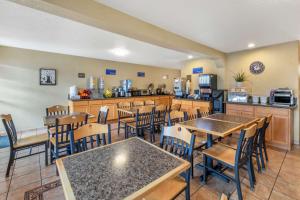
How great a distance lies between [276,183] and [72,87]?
5246 mm

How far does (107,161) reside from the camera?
115 cm

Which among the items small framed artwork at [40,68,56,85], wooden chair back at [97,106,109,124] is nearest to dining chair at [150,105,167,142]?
wooden chair back at [97,106,109,124]

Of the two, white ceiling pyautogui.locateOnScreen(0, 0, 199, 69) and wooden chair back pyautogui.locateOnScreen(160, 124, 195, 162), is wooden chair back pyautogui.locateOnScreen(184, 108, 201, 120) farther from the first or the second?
white ceiling pyautogui.locateOnScreen(0, 0, 199, 69)

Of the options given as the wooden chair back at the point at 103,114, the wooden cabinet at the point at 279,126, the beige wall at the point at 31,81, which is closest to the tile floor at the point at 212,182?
the wooden cabinet at the point at 279,126

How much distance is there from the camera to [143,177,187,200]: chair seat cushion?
1.20 meters

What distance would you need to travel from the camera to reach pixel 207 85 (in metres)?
4.66

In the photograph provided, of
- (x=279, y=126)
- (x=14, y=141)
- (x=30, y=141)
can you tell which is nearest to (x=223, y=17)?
(x=279, y=126)

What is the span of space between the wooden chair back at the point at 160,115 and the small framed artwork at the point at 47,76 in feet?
11.2

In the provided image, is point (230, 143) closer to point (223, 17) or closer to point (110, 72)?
point (223, 17)

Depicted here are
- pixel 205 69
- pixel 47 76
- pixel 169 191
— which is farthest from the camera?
pixel 205 69

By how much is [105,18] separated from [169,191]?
82.9 inches

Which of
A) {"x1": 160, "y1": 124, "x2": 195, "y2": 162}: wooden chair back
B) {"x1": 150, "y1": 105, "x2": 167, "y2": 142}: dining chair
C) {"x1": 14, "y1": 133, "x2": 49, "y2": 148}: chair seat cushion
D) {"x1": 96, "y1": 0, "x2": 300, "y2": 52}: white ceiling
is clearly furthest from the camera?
{"x1": 150, "y1": 105, "x2": 167, "y2": 142}: dining chair

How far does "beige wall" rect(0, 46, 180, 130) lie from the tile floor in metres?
1.99

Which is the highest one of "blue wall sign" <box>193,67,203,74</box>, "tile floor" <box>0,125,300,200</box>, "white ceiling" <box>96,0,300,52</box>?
"white ceiling" <box>96,0,300,52</box>
